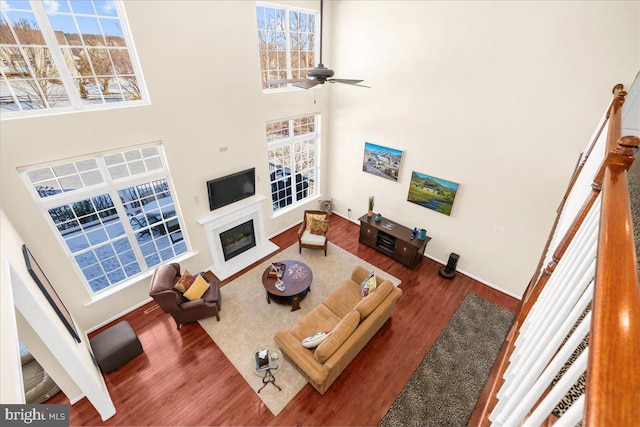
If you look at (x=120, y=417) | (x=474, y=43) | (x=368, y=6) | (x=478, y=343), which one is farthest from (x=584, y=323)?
(x=368, y=6)

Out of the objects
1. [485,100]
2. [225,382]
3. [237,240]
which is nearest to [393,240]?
[485,100]

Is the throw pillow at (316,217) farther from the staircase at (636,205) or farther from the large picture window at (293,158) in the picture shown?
the staircase at (636,205)

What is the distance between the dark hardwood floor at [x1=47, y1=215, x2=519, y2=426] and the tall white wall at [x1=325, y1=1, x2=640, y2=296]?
1751 mm

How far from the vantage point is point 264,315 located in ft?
18.3

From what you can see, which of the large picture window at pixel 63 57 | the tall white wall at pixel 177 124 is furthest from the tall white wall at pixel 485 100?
the large picture window at pixel 63 57

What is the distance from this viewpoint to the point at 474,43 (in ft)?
16.7

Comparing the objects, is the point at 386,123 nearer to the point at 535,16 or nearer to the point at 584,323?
the point at 535,16

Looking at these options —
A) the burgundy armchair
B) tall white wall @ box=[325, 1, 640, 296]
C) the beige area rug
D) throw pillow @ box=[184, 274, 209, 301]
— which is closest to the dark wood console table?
tall white wall @ box=[325, 1, 640, 296]

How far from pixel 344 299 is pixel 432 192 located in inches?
125

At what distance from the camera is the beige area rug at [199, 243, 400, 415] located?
4500mm

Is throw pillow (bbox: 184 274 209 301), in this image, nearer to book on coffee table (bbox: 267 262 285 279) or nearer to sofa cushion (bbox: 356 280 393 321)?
book on coffee table (bbox: 267 262 285 279)

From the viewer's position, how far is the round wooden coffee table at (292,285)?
5562mm

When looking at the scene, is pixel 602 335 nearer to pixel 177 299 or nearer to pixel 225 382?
pixel 225 382

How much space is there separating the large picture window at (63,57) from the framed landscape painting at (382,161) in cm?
503
